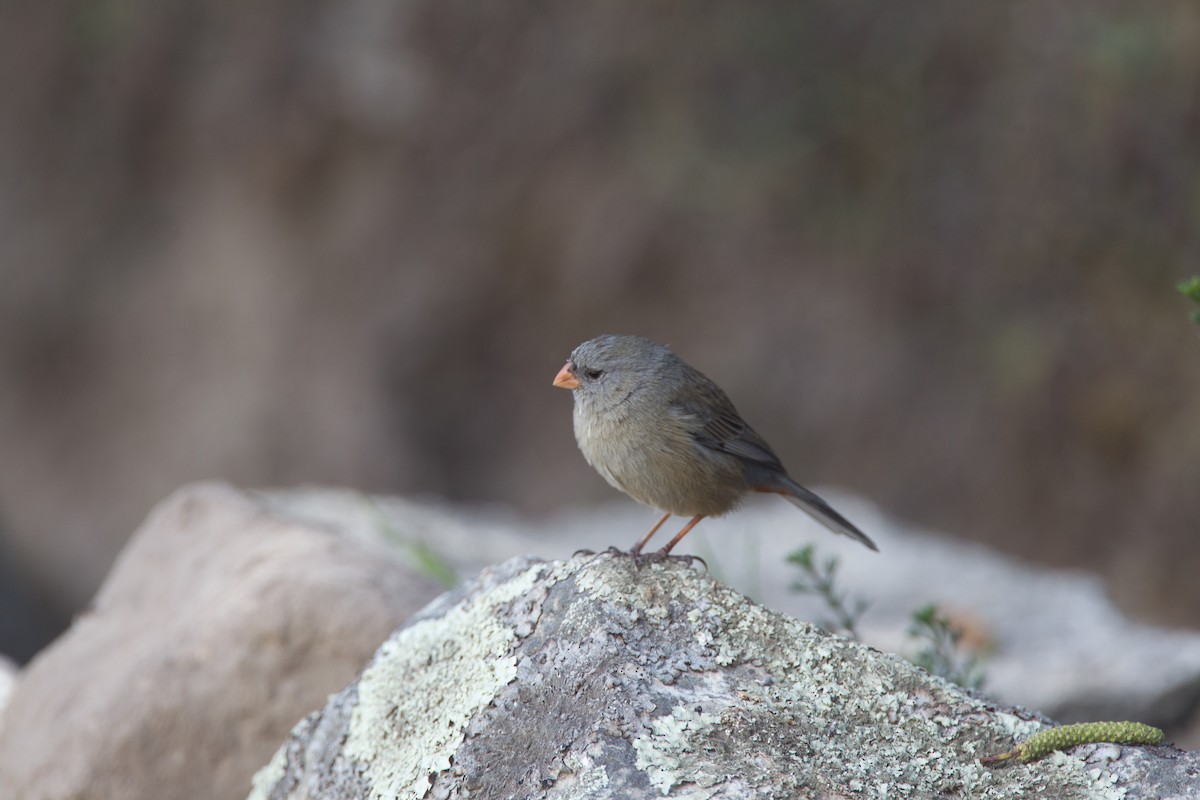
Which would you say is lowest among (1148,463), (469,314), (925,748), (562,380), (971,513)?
(925,748)

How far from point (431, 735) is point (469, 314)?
864 cm

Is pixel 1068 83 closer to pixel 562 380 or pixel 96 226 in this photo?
pixel 562 380

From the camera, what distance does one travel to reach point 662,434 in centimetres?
364

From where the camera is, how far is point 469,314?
11055mm

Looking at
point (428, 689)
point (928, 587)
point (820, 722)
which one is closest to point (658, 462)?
point (428, 689)

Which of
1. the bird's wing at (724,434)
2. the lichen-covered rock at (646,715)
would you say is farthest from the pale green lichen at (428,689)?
the bird's wing at (724,434)

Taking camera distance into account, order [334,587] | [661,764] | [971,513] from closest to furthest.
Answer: [661,764] → [334,587] → [971,513]

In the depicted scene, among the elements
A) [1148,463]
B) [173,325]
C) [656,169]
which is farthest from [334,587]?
[173,325]

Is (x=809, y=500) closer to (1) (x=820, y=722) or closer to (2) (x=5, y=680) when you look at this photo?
(1) (x=820, y=722)

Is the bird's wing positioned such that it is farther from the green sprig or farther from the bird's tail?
the green sprig

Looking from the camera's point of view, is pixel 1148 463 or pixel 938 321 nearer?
pixel 1148 463

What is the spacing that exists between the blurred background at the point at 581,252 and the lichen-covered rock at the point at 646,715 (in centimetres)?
488

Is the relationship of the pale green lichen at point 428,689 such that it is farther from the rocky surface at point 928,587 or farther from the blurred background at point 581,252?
the blurred background at point 581,252

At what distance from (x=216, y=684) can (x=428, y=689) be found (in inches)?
37.6
